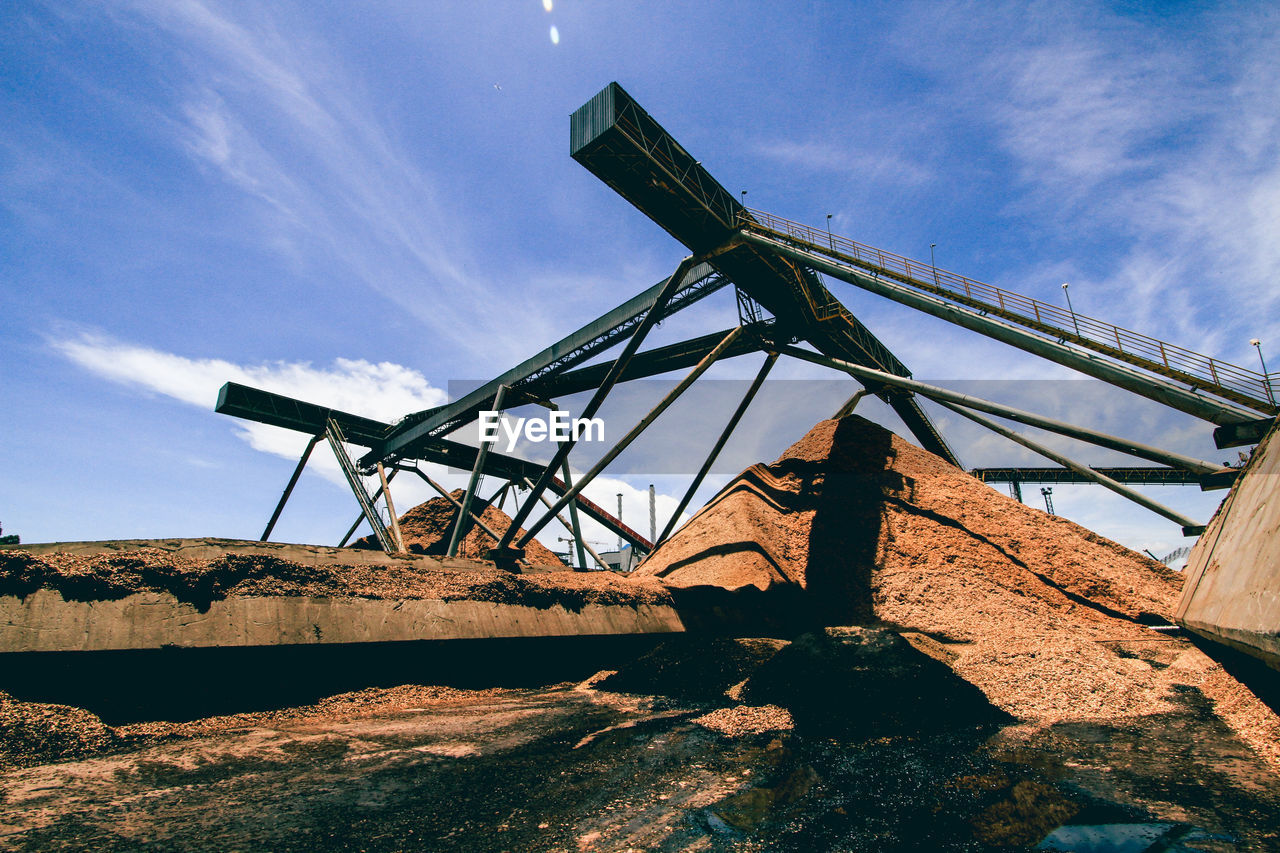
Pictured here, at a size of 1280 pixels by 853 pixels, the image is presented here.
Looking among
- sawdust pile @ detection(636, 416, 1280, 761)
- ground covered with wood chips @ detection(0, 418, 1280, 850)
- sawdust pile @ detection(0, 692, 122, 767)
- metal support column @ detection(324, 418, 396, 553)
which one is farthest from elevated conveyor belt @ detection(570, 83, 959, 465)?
metal support column @ detection(324, 418, 396, 553)

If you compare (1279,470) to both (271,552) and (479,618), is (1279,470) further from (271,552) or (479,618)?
(271,552)

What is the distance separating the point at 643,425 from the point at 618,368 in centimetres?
155

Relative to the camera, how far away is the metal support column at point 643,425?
1062cm

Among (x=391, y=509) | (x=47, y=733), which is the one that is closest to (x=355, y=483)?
(x=391, y=509)

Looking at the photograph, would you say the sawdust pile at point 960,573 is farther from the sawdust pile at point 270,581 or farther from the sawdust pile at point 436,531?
the sawdust pile at point 436,531

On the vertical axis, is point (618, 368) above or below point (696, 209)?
below

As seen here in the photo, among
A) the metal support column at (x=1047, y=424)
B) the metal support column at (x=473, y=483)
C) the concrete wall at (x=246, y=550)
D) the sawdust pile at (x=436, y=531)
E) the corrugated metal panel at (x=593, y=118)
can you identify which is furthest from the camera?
the sawdust pile at (x=436, y=531)

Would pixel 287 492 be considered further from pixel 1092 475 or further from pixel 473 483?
pixel 1092 475

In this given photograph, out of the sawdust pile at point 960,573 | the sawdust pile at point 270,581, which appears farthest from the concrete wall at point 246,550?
the sawdust pile at point 960,573

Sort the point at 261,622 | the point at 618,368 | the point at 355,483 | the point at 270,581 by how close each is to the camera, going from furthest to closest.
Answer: the point at 355,483, the point at 618,368, the point at 270,581, the point at 261,622

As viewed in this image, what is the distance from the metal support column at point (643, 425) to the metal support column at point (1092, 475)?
4.38 m

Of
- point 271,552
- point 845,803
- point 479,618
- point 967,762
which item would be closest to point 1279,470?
point 967,762

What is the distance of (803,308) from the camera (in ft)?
37.7

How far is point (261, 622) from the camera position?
5871 millimetres
